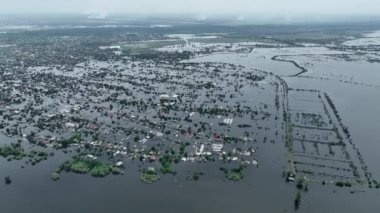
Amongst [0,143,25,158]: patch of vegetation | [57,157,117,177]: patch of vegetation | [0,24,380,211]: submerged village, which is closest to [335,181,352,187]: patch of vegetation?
[0,24,380,211]: submerged village

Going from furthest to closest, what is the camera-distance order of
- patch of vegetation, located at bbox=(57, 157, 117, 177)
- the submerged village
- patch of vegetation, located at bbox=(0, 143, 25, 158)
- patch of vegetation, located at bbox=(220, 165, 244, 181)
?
patch of vegetation, located at bbox=(0, 143, 25, 158)
the submerged village
patch of vegetation, located at bbox=(57, 157, 117, 177)
patch of vegetation, located at bbox=(220, 165, 244, 181)

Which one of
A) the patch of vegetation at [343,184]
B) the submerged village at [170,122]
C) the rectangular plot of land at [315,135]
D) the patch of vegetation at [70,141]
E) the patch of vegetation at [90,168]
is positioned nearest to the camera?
the patch of vegetation at [343,184]

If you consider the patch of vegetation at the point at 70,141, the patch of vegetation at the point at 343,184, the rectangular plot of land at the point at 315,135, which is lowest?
the patch of vegetation at the point at 343,184

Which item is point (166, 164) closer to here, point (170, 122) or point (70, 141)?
point (70, 141)

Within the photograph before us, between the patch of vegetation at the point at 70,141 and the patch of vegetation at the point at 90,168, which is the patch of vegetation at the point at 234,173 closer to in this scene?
the patch of vegetation at the point at 90,168

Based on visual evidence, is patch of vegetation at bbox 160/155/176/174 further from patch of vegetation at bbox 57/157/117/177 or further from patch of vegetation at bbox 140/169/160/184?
patch of vegetation at bbox 57/157/117/177

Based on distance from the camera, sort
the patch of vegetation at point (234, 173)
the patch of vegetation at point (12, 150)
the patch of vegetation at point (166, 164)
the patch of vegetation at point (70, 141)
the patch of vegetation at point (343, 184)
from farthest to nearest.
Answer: the patch of vegetation at point (70, 141)
the patch of vegetation at point (12, 150)
the patch of vegetation at point (166, 164)
the patch of vegetation at point (234, 173)
the patch of vegetation at point (343, 184)

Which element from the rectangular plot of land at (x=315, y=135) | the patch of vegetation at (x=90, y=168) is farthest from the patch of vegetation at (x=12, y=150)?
the rectangular plot of land at (x=315, y=135)

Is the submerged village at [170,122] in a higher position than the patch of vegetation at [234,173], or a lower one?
higher

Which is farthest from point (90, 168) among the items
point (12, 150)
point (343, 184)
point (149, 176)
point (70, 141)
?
point (343, 184)

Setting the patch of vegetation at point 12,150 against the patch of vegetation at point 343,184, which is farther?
the patch of vegetation at point 12,150
